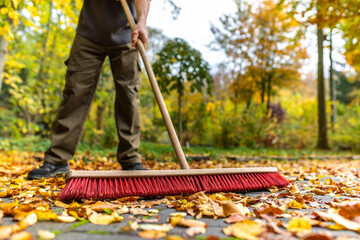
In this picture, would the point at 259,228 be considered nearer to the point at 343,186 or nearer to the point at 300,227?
the point at 300,227

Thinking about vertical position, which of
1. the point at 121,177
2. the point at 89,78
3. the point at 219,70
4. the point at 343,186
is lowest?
the point at 343,186

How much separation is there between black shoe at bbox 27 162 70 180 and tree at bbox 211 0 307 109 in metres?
8.94

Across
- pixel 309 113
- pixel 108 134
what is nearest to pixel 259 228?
pixel 108 134

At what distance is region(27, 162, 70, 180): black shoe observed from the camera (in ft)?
7.04

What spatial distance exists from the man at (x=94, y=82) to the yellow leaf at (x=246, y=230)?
136 centimetres

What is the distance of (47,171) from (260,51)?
9.40m

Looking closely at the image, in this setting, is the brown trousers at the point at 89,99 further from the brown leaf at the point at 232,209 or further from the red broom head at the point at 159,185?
the brown leaf at the point at 232,209

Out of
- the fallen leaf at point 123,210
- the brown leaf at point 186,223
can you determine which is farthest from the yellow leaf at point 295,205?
the fallen leaf at point 123,210

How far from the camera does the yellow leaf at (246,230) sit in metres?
0.91

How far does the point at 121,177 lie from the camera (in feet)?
5.12

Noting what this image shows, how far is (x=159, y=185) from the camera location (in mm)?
1577

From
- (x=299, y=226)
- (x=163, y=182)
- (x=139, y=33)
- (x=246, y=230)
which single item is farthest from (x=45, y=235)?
(x=139, y=33)

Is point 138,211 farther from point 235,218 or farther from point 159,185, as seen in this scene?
point 235,218

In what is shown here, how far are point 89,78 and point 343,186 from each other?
2.23m
